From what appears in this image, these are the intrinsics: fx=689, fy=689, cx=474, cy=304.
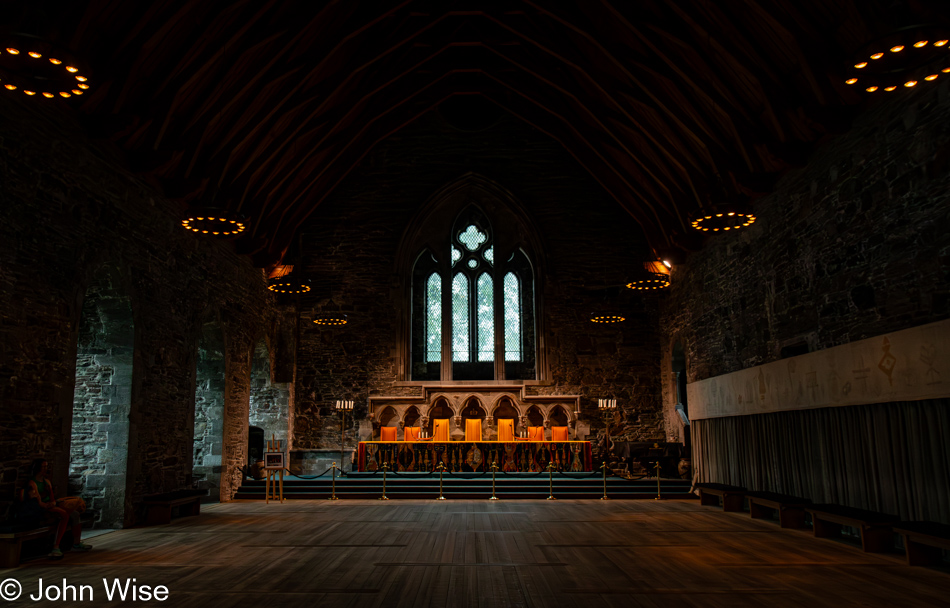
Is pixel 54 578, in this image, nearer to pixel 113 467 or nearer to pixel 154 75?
pixel 113 467

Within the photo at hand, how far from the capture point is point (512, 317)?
17125 mm

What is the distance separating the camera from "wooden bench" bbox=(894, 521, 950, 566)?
20.4 feet

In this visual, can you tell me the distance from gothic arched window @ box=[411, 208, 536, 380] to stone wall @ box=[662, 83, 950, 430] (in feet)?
17.6

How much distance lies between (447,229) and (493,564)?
38.5ft

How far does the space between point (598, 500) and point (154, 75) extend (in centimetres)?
983

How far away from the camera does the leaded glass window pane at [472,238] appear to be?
57.4 ft

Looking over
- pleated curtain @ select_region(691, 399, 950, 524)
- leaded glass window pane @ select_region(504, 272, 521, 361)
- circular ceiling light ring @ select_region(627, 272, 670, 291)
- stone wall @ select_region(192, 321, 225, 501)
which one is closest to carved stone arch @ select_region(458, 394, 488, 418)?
leaded glass window pane @ select_region(504, 272, 521, 361)

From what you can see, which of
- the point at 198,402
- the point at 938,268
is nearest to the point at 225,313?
the point at 198,402

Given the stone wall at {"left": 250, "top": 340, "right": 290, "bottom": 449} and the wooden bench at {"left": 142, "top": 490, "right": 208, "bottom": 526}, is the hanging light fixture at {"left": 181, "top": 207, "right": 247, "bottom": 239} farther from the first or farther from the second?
the stone wall at {"left": 250, "top": 340, "right": 290, "bottom": 449}

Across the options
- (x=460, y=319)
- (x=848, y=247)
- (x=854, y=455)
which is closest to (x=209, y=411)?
(x=460, y=319)

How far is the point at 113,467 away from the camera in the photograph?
9352 mm

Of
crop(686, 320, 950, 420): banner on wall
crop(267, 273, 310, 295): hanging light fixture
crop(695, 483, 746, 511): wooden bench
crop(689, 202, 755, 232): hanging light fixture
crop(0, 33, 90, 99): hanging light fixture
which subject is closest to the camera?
crop(0, 33, 90, 99): hanging light fixture

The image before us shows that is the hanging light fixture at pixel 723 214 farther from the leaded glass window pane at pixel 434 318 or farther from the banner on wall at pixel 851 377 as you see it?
the leaded glass window pane at pixel 434 318

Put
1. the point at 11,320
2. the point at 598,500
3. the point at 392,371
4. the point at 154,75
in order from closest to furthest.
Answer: the point at 11,320 < the point at 154,75 < the point at 598,500 < the point at 392,371
